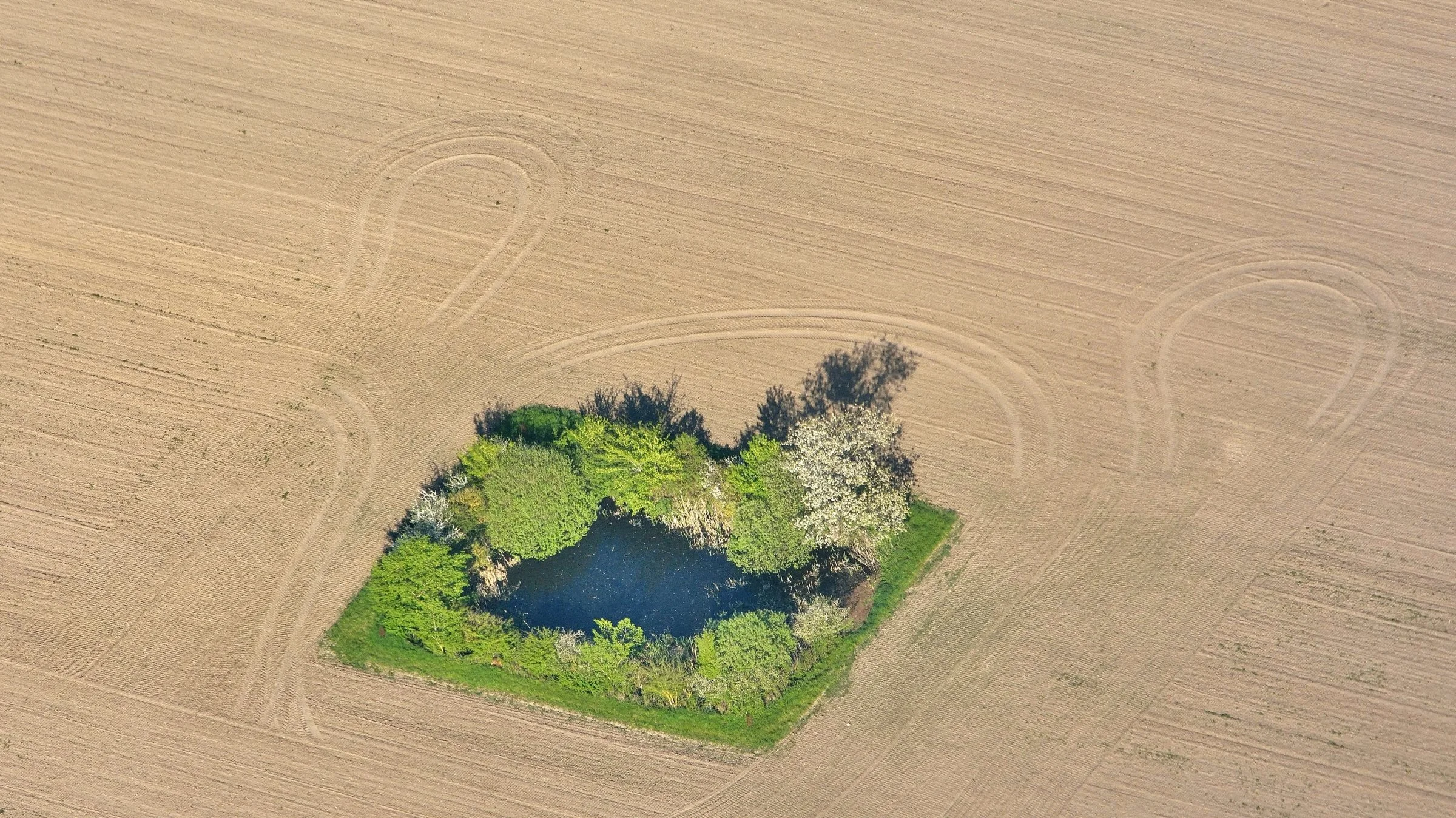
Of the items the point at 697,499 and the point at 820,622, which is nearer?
the point at 820,622

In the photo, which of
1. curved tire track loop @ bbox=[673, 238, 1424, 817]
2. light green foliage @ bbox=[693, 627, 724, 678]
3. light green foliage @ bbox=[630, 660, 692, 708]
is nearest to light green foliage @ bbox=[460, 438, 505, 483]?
light green foliage @ bbox=[630, 660, 692, 708]

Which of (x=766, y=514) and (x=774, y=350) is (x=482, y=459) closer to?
(x=766, y=514)

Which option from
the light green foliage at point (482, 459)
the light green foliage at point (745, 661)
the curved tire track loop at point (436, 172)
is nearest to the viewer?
the light green foliage at point (745, 661)

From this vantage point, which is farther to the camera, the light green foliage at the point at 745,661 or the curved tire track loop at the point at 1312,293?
the curved tire track loop at the point at 1312,293

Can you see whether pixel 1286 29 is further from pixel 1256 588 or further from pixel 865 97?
pixel 1256 588

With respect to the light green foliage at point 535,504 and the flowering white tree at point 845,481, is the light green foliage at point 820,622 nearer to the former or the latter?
the flowering white tree at point 845,481

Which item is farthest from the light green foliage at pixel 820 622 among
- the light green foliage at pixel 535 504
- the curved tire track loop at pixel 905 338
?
the curved tire track loop at pixel 905 338

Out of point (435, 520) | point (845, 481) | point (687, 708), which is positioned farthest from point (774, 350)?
point (435, 520)
